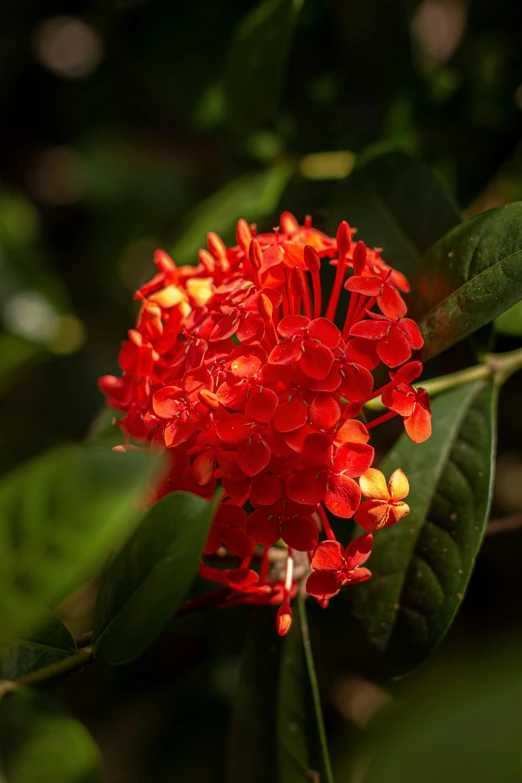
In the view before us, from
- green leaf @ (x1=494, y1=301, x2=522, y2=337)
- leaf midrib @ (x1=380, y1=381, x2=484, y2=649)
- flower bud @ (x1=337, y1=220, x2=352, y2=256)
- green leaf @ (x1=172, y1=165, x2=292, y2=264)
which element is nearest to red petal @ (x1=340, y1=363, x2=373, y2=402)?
flower bud @ (x1=337, y1=220, x2=352, y2=256)

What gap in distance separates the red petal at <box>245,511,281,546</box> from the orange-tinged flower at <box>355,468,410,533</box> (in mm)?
109

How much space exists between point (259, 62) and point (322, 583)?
108 cm

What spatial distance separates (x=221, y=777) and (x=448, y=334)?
174 centimetres

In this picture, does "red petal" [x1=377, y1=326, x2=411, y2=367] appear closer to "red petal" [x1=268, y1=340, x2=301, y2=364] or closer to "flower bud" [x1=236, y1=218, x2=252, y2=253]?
"red petal" [x1=268, y1=340, x2=301, y2=364]

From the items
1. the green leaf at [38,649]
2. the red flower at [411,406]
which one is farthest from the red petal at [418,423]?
the green leaf at [38,649]

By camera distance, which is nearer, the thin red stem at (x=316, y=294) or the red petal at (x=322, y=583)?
the red petal at (x=322, y=583)

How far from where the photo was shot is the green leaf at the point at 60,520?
2.14ft

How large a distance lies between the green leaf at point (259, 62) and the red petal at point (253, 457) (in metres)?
0.91

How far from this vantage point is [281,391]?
0.94m

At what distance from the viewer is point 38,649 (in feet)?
3.25

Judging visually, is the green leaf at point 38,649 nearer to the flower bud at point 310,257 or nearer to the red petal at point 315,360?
the red petal at point 315,360

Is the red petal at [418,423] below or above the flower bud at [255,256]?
below

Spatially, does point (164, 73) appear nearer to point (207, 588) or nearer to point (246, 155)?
point (246, 155)

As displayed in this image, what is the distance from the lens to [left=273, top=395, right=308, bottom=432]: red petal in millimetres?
901
